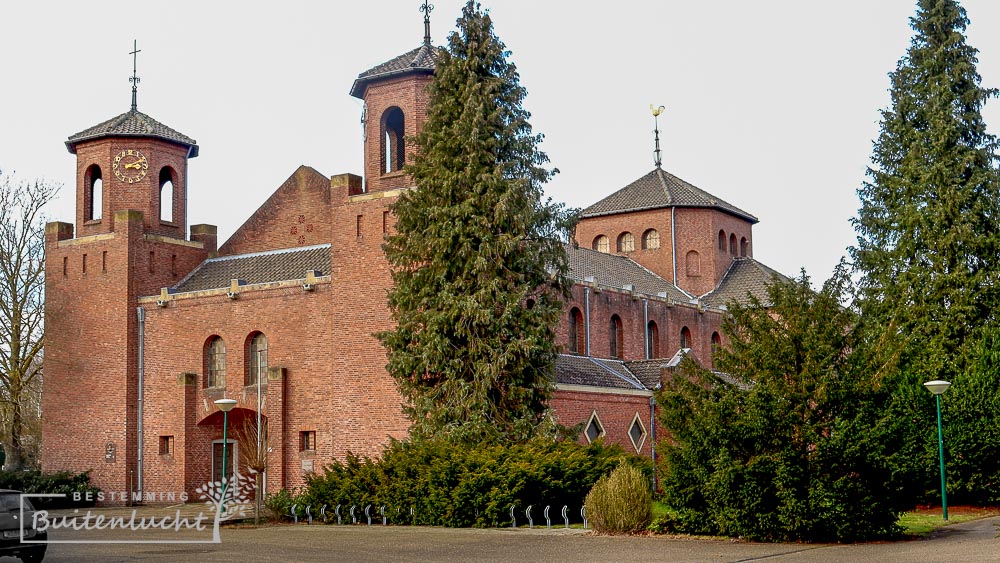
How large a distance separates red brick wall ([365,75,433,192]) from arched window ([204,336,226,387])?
8398mm

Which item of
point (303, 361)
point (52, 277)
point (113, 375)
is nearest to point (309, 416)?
point (303, 361)

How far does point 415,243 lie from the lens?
29531mm

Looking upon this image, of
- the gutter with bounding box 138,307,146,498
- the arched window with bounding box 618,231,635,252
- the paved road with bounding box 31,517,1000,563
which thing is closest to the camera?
the paved road with bounding box 31,517,1000,563

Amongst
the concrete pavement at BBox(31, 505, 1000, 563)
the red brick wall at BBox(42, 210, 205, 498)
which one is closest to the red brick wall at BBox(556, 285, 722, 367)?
the red brick wall at BBox(42, 210, 205, 498)

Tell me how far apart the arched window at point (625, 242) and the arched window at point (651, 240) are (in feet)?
2.04

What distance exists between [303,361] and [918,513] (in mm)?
18407

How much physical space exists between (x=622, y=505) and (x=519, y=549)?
9.59 feet

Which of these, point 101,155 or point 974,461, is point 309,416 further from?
point 974,461

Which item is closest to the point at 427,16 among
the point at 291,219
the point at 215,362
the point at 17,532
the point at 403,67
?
the point at 403,67

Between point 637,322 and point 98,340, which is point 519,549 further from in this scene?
point 98,340

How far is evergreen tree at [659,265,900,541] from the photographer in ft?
65.2

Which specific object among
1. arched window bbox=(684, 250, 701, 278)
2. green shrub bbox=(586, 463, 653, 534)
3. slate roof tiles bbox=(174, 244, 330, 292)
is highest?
arched window bbox=(684, 250, 701, 278)

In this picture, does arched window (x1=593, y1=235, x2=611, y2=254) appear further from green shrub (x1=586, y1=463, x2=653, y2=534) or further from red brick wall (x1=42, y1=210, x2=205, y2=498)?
green shrub (x1=586, y1=463, x2=653, y2=534)

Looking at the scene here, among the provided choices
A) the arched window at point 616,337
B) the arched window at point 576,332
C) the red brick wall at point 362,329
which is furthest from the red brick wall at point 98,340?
the arched window at point 616,337
